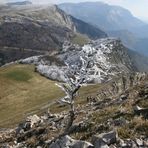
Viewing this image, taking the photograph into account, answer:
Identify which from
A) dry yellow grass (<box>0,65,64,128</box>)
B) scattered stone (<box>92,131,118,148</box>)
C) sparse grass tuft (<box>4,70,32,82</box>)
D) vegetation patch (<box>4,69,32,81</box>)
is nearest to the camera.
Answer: scattered stone (<box>92,131,118,148</box>)

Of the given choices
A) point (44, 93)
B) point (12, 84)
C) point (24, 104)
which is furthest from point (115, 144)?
point (12, 84)

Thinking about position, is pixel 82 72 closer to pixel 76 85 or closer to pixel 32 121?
pixel 76 85

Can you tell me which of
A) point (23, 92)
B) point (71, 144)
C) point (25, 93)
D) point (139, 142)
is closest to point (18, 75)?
point (23, 92)

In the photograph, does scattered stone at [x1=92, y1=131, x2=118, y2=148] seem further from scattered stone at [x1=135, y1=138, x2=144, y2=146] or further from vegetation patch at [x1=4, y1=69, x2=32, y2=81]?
vegetation patch at [x1=4, y1=69, x2=32, y2=81]

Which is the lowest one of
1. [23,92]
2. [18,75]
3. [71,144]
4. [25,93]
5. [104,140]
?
[18,75]

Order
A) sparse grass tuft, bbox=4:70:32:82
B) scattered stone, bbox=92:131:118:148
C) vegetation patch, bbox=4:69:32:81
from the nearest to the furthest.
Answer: scattered stone, bbox=92:131:118:148 → sparse grass tuft, bbox=4:70:32:82 → vegetation patch, bbox=4:69:32:81

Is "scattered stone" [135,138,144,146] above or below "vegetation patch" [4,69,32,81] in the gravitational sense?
above

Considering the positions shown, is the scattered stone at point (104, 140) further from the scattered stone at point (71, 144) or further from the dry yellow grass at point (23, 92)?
the dry yellow grass at point (23, 92)

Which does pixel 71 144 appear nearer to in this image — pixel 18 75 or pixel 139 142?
pixel 139 142

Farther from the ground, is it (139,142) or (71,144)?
(139,142)

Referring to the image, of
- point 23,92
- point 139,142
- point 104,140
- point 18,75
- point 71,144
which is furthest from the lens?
point 18,75

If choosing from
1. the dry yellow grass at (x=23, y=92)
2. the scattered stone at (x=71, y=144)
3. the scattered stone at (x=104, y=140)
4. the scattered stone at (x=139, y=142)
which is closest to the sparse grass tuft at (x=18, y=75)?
the dry yellow grass at (x=23, y=92)

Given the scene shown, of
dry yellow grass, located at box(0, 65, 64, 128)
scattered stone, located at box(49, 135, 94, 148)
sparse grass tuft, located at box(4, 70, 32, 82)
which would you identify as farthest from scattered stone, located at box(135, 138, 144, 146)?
sparse grass tuft, located at box(4, 70, 32, 82)
